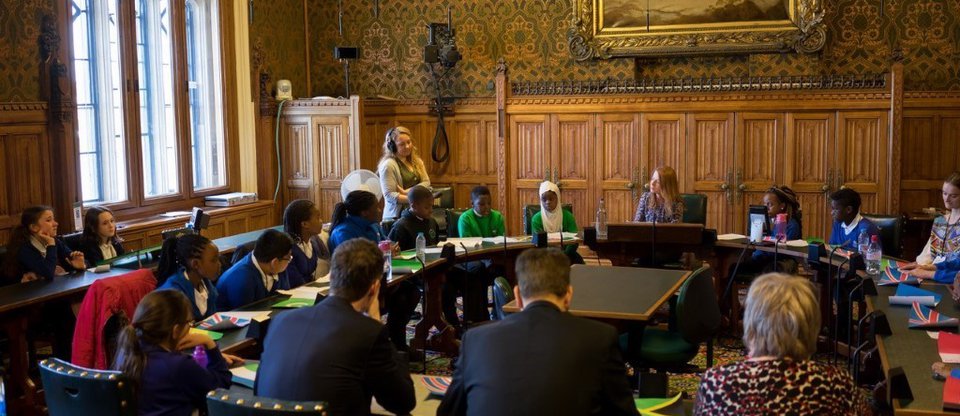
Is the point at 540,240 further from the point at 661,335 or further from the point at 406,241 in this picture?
the point at 661,335

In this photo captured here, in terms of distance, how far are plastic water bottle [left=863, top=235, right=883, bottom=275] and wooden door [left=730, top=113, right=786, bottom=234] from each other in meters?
3.74

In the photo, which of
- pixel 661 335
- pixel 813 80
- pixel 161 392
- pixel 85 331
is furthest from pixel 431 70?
pixel 161 392

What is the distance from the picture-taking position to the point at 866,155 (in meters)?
9.44

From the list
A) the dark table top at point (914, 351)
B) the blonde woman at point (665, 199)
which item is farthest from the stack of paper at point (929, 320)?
the blonde woman at point (665, 199)

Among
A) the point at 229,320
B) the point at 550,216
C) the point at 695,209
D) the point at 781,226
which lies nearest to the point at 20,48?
the point at 229,320

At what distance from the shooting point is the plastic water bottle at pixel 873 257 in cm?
580

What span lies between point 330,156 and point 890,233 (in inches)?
228

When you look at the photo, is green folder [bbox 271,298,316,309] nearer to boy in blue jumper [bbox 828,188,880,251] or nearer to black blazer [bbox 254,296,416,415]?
black blazer [bbox 254,296,416,415]

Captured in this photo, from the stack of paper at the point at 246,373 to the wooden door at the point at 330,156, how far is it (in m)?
6.40

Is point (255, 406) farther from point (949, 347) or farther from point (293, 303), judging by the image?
point (949, 347)

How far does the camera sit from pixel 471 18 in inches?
434

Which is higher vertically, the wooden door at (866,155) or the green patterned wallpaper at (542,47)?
the green patterned wallpaper at (542,47)

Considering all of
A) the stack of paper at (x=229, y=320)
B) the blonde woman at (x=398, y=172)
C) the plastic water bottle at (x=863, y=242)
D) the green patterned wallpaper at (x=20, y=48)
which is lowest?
the stack of paper at (x=229, y=320)

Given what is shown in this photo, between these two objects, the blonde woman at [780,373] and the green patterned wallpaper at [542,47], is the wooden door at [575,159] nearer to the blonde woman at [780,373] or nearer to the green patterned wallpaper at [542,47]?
the green patterned wallpaper at [542,47]
